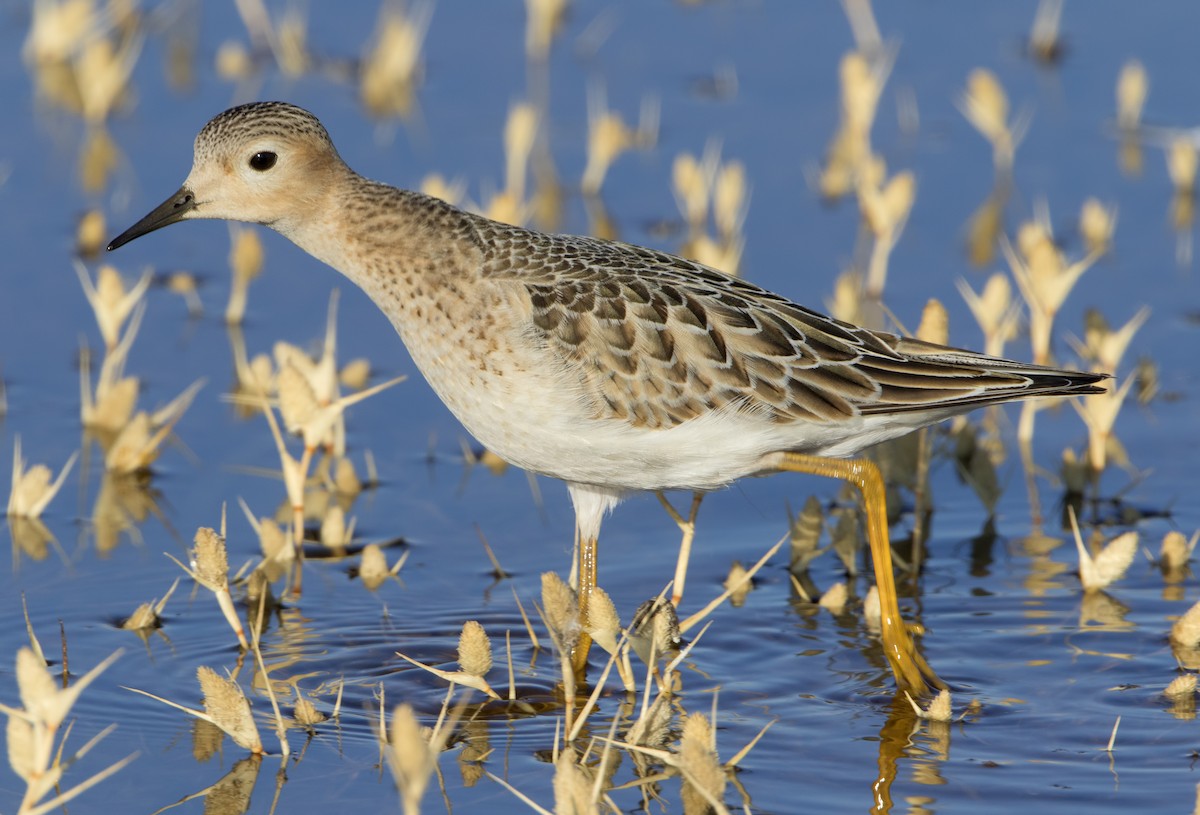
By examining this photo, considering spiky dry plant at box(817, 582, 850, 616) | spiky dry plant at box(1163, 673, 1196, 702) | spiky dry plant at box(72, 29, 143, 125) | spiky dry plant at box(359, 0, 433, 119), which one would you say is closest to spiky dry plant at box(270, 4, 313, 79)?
spiky dry plant at box(359, 0, 433, 119)

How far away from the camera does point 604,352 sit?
6801 mm

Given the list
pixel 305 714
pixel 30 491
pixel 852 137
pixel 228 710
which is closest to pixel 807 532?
pixel 305 714

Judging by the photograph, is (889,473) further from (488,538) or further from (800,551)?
(488,538)

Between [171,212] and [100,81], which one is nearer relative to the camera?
[171,212]

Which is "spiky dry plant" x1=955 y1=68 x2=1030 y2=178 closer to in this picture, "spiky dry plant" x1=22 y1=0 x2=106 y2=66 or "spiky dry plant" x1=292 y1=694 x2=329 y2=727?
"spiky dry plant" x1=22 y1=0 x2=106 y2=66

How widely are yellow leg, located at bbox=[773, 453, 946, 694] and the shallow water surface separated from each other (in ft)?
0.49

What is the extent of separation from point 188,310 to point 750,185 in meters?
3.73

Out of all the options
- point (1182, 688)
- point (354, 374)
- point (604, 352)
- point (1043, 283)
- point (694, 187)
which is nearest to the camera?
point (1182, 688)

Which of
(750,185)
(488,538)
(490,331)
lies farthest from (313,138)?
(750,185)

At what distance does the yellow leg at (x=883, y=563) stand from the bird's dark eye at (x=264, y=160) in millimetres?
2342

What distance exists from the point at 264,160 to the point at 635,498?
276cm

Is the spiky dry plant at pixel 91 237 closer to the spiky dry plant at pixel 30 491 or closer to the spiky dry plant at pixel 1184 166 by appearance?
the spiky dry plant at pixel 30 491

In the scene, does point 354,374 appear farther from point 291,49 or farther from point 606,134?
→ point 291,49

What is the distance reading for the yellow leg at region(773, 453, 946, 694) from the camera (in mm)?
6941
